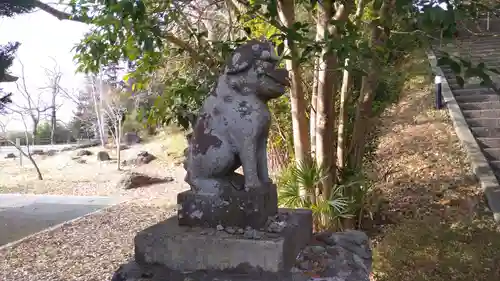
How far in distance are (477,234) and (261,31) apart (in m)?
3.74

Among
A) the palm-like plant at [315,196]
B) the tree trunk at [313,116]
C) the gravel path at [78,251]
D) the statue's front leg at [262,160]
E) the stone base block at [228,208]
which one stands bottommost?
the gravel path at [78,251]

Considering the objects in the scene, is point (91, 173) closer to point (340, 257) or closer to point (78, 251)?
point (78, 251)

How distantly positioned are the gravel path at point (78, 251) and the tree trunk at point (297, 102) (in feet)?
9.68

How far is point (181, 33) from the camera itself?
24.9 ft

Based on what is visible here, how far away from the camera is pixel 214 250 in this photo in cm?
225

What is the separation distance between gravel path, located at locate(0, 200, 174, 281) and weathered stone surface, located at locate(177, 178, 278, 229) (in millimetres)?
3926

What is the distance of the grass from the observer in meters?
5.05

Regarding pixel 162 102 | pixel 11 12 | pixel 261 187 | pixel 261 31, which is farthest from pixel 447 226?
pixel 11 12

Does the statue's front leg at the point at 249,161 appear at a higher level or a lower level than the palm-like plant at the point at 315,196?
higher

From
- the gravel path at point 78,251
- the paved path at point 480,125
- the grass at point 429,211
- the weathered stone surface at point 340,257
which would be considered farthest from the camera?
the paved path at point 480,125

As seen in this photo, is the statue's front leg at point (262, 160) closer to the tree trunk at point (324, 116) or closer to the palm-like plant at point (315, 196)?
the tree trunk at point (324, 116)

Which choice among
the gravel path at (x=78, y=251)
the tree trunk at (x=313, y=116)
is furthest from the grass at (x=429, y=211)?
the gravel path at (x=78, y=251)

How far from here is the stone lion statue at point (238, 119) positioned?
2391 mm

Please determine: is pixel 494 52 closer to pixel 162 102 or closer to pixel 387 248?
pixel 387 248
